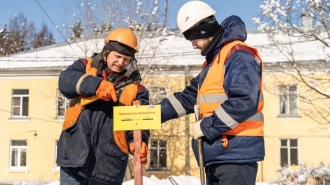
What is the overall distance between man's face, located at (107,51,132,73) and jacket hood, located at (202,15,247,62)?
0.61 meters

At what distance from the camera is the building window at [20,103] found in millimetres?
23875

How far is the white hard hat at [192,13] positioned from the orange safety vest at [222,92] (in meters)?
0.28

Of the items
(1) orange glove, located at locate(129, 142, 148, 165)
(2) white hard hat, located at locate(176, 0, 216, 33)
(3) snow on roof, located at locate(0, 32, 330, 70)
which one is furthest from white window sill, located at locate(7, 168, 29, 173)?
(2) white hard hat, located at locate(176, 0, 216, 33)

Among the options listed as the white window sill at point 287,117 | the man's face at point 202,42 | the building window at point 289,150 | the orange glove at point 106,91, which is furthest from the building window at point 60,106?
the man's face at point 202,42

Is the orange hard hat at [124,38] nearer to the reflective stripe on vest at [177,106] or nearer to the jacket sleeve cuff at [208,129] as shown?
the reflective stripe on vest at [177,106]

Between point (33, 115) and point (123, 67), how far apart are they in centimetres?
2083

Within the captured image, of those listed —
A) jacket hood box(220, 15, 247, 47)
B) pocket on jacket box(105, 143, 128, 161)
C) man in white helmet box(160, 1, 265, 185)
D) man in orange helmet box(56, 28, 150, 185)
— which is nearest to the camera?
man in white helmet box(160, 1, 265, 185)

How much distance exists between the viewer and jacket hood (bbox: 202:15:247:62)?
3371 millimetres

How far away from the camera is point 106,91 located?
11.3ft

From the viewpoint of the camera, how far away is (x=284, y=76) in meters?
21.3

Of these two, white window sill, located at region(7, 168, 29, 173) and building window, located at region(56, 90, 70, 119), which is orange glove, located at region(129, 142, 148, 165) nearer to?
building window, located at region(56, 90, 70, 119)

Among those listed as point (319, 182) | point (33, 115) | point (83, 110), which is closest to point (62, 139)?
point (83, 110)

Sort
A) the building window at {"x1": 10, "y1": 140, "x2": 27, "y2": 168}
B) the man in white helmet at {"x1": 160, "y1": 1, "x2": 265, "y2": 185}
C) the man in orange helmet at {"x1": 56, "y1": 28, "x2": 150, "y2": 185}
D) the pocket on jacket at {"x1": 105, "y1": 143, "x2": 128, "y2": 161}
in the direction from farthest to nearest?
the building window at {"x1": 10, "y1": 140, "x2": 27, "y2": 168} → the pocket on jacket at {"x1": 105, "y1": 143, "x2": 128, "y2": 161} → the man in orange helmet at {"x1": 56, "y1": 28, "x2": 150, "y2": 185} → the man in white helmet at {"x1": 160, "y1": 1, "x2": 265, "y2": 185}

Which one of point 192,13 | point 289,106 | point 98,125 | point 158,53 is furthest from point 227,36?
point 289,106
